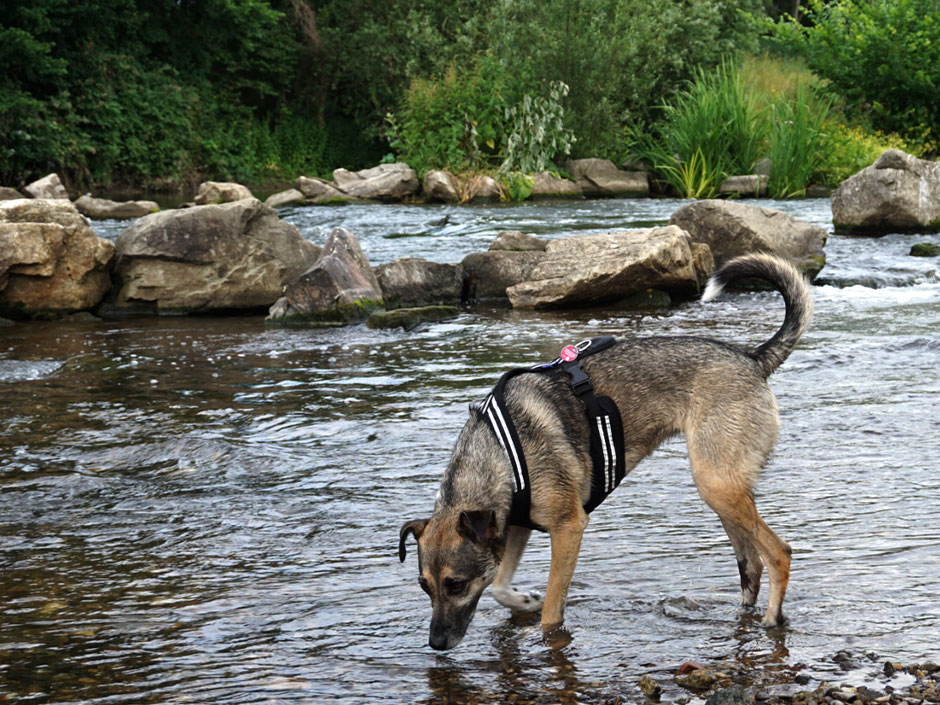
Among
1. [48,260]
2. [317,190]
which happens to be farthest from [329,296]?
[317,190]

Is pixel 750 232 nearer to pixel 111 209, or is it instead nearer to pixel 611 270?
pixel 611 270

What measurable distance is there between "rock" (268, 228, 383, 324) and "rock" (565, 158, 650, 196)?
1573cm

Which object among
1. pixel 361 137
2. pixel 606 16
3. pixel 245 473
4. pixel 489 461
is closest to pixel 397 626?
pixel 489 461

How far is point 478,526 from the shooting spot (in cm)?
409

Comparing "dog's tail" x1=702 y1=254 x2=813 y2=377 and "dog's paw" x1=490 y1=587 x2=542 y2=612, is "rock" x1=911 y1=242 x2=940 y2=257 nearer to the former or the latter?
"dog's tail" x1=702 y1=254 x2=813 y2=377

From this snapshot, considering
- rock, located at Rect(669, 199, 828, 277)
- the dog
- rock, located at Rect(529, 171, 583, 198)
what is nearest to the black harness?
the dog

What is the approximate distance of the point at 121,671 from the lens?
3996 millimetres

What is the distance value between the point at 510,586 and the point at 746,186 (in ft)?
71.8

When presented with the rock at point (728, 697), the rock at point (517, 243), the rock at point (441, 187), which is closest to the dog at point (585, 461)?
the rock at point (728, 697)

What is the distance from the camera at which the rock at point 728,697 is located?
3.42m

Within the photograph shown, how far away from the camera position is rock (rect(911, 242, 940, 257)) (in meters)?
15.9

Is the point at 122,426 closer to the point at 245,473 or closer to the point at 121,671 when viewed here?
the point at 245,473

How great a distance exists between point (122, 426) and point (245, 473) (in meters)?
1.73

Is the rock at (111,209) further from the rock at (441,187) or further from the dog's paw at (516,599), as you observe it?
the dog's paw at (516,599)
